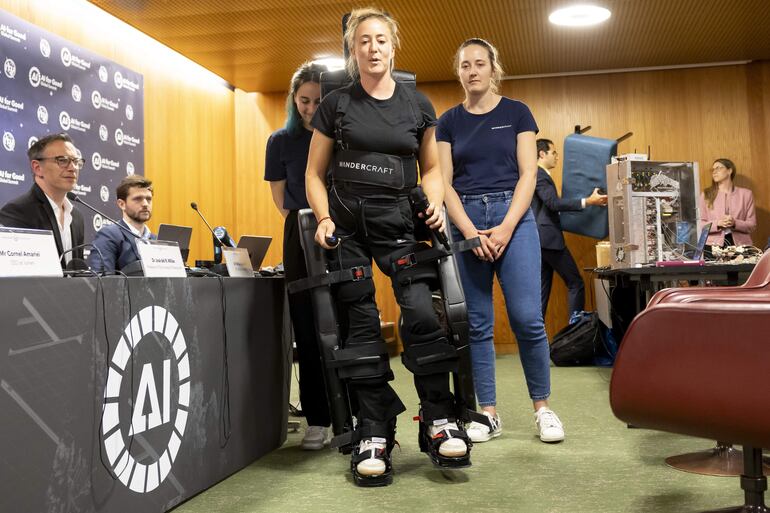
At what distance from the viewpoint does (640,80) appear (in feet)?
23.5

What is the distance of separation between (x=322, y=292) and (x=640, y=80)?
5750 millimetres

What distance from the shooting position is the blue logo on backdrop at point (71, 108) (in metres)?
4.32

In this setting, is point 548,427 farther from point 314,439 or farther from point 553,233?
point 553,233

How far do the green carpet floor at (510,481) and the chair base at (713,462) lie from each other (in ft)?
0.14

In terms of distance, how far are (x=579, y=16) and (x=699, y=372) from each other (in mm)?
4747

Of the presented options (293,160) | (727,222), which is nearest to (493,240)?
(293,160)

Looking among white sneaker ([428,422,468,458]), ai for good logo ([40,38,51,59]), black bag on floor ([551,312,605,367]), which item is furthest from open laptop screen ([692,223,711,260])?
ai for good logo ([40,38,51,59])

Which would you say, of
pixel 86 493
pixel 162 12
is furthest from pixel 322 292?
pixel 162 12

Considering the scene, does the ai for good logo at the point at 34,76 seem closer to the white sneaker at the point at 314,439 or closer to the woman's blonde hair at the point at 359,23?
the woman's blonde hair at the point at 359,23

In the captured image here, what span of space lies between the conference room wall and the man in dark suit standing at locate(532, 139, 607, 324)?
2897 millimetres

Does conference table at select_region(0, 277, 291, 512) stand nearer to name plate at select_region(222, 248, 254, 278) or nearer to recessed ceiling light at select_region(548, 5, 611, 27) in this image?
name plate at select_region(222, 248, 254, 278)

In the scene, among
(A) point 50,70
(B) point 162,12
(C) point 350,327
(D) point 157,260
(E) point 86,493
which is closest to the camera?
(E) point 86,493

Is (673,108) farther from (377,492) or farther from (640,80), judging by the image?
(377,492)

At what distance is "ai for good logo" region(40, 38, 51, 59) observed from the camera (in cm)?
463
